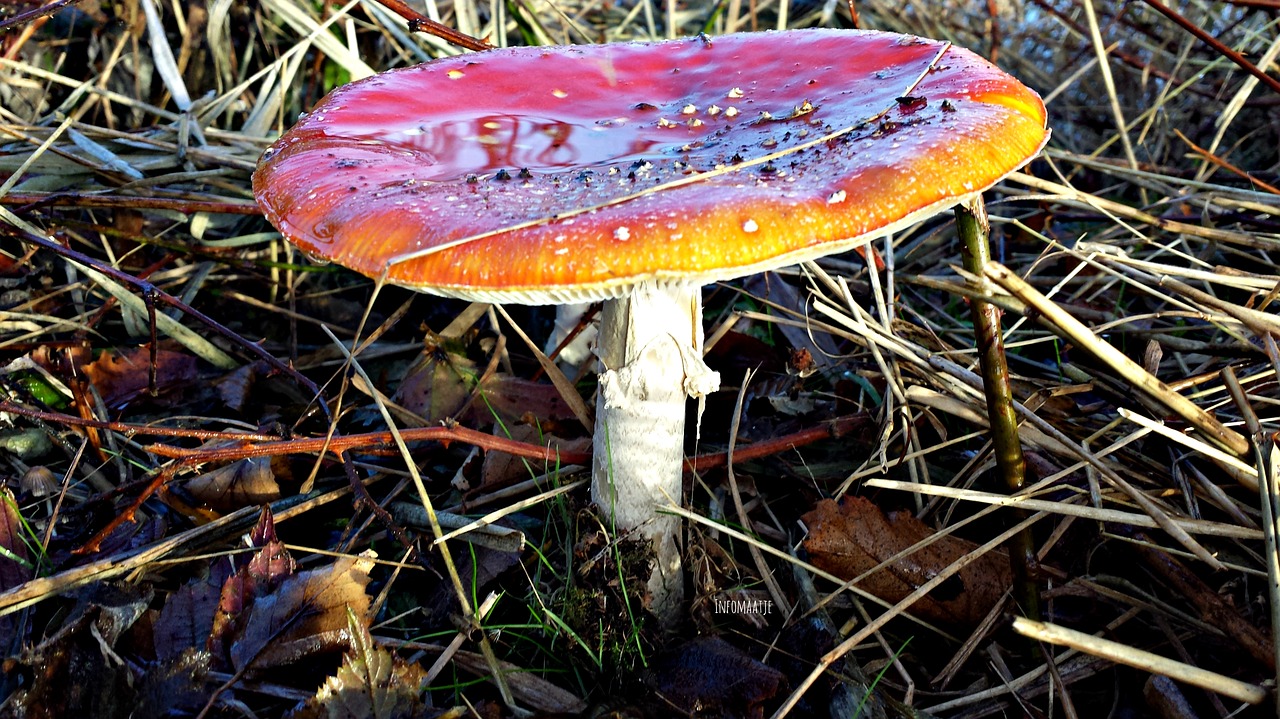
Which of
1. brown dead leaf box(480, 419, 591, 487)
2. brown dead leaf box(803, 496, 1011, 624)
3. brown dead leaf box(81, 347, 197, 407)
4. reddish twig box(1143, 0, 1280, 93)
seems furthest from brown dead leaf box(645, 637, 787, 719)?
reddish twig box(1143, 0, 1280, 93)

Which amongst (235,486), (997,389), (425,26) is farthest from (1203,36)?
(235,486)

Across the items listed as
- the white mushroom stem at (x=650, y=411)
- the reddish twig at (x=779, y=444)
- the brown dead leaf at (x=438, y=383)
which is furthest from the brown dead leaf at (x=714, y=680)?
the brown dead leaf at (x=438, y=383)

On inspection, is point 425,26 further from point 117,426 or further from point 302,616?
point 302,616

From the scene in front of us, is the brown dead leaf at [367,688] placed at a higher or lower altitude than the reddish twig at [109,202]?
lower

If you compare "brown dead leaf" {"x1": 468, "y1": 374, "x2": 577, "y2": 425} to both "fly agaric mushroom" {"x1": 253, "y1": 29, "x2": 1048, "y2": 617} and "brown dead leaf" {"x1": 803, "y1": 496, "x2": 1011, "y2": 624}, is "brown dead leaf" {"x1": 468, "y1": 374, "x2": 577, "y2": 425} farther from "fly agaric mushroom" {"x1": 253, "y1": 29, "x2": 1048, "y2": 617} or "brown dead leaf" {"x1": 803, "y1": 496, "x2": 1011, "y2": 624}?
"brown dead leaf" {"x1": 803, "y1": 496, "x2": 1011, "y2": 624}

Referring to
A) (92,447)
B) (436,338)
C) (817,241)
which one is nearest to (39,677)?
(92,447)

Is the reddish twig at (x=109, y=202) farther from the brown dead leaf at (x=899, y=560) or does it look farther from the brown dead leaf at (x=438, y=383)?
the brown dead leaf at (x=899, y=560)

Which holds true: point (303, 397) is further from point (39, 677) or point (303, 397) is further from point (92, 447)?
point (39, 677)
